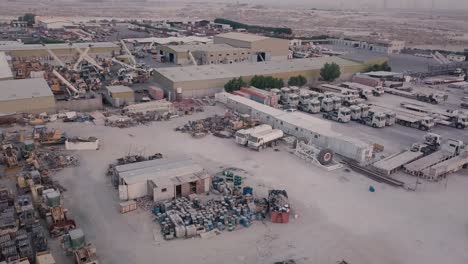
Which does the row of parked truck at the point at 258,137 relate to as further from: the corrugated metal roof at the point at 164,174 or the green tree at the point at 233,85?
the green tree at the point at 233,85

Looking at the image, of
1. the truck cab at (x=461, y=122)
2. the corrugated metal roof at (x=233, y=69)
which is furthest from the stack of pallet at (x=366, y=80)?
the truck cab at (x=461, y=122)

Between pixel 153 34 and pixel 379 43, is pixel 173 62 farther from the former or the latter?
pixel 379 43

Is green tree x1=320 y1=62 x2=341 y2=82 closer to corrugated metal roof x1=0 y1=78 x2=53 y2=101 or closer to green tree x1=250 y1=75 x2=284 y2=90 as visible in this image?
green tree x1=250 y1=75 x2=284 y2=90

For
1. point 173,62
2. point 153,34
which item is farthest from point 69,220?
point 153,34

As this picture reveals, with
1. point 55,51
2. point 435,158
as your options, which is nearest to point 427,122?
point 435,158

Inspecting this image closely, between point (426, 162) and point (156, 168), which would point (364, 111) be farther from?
point (156, 168)

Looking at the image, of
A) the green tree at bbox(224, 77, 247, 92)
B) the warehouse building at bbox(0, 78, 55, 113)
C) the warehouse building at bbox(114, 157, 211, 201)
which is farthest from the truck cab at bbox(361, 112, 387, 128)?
the warehouse building at bbox(0, 78, 55, 113)
